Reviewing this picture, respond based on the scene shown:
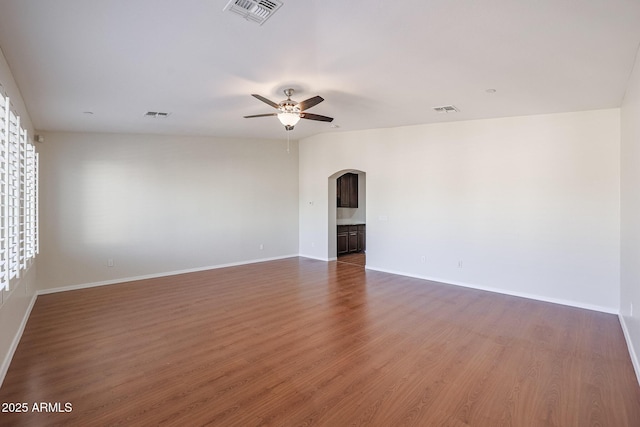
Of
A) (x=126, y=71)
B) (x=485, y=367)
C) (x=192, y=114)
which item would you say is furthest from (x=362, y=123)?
(x=485, y=367)

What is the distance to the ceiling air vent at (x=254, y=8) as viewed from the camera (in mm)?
2131

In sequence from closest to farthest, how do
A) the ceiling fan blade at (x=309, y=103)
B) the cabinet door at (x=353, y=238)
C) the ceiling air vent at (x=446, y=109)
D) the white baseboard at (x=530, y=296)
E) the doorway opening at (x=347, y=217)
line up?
1. the ceiling fan blade at (x=309, y=103)
2. the white baseboard at (x=530, y=296)
3. the ceiling air vent at (x=446, y=109)
4. the doorway opening at (x=347, y=217)
5. the cabinet door at (x=353, y=238)

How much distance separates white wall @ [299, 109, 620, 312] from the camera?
14.3ft

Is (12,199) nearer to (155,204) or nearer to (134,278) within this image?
(155,204)

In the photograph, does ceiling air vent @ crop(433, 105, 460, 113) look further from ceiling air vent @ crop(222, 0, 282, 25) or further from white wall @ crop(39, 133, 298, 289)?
white wall @ crop(39, 133, 298, 289)

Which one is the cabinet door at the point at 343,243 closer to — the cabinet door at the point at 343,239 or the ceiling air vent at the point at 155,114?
the cabinet door at the point at 343,239

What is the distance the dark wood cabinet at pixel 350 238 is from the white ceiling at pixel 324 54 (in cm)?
442

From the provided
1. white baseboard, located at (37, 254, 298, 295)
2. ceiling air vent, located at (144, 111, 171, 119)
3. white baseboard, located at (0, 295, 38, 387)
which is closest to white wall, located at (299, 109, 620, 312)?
white baseboard, located at (37, 254, 298, 295)

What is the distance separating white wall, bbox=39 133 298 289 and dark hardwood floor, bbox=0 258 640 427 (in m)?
1.09

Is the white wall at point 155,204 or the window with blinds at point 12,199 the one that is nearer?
the window with blinds at point 12,199

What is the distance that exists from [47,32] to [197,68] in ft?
3.70

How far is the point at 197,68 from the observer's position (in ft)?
10.4

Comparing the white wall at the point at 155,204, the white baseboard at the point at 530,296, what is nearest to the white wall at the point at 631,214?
the white baseboard at the point at 530,296

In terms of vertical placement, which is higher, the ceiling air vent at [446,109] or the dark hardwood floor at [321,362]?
the ceiling air vent at [446,109]
